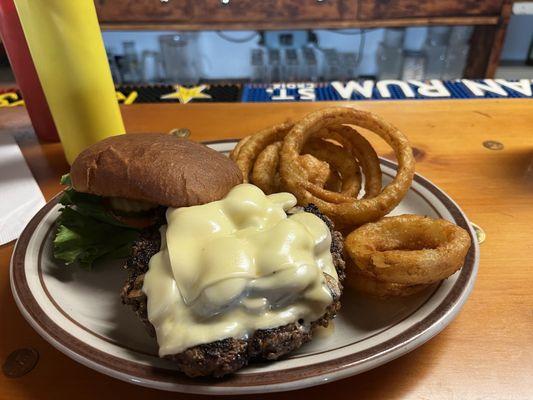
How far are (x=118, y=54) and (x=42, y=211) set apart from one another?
3441 millimetres

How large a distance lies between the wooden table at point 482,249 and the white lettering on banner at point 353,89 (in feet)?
1.02

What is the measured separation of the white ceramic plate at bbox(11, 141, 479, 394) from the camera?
78 centimetres

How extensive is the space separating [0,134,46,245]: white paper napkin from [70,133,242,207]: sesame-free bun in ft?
1.16

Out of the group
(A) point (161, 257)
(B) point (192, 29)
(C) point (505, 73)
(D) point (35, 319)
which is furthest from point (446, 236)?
(C) point (505, 73)

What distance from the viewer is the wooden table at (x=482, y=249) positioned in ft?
2.89

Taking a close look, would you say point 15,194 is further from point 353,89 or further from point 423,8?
point 423,8

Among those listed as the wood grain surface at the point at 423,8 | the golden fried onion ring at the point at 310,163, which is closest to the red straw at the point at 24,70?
the golden fried onion ring at the point at 310,163

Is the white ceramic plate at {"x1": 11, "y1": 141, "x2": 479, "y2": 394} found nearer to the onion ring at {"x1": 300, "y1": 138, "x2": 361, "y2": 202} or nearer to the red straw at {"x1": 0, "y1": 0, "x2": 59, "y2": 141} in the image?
the onion ring at {"x1": 300, "y1": 138, "x2": 361, "y2": 202}

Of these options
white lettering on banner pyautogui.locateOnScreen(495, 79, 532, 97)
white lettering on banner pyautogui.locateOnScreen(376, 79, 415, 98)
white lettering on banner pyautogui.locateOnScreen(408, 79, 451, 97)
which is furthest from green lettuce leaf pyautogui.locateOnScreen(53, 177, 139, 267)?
white lettering on banner pyautogui.locateOnScreen(495, 79, 532, 97)

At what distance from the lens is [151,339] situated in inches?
36.7

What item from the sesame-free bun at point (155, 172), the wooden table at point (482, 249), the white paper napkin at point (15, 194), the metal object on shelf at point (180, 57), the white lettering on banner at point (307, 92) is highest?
the sesame-free bun at point (155, 172)

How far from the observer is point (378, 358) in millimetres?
804

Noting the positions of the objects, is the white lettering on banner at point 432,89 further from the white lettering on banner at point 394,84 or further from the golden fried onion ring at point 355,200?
the golden fried onion ring at point 355,200

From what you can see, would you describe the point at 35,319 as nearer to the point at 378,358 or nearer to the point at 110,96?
the point at 378,358
